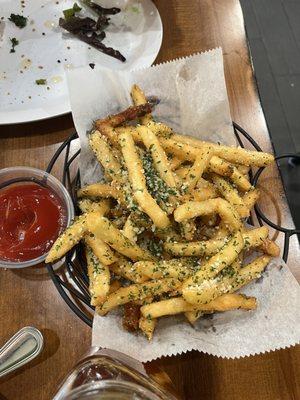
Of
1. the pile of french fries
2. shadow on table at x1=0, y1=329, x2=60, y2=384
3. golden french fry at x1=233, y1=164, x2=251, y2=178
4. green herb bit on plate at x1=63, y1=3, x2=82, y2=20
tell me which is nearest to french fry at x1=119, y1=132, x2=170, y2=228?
the pile of french fries

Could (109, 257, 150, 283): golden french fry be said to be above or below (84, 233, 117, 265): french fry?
below

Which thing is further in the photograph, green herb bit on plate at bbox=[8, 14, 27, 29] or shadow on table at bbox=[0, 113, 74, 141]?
green herb bit on plate at bbox=[8, 14, 27, 29]

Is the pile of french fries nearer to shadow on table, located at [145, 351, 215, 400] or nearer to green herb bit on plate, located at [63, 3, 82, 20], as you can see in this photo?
shadow on table, located at [145, 351, 215, 400]

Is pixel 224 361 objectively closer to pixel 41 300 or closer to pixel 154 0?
pixel 41 300

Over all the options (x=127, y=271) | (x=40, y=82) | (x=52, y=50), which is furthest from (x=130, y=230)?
(x=52, y=50)

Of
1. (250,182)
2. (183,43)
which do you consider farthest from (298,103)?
(250,182)

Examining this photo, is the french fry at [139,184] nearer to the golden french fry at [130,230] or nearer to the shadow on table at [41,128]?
the golden french fry at [130,230]
